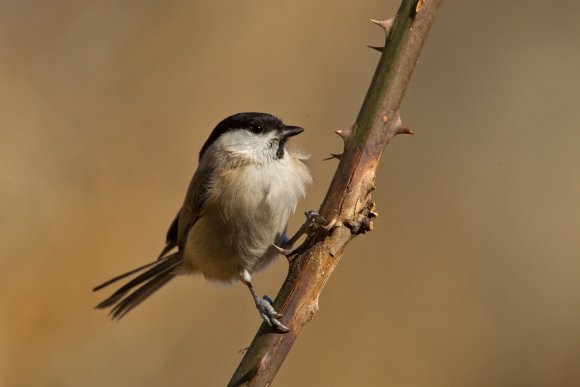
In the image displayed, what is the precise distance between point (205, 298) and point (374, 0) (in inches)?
97.6

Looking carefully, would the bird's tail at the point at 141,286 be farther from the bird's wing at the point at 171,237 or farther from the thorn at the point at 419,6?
the thorn at the point at 419,6

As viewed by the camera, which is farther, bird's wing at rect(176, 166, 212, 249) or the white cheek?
bird's wing at rect(176, 166, 212, 249)

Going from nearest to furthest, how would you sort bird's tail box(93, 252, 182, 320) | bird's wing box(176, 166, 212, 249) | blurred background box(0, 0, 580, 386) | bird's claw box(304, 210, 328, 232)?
bird's claw box(304, 210, 328, 232) → bird's wing box(176, 166, 212, 249) → bird's tail box(93, 252, 182, 320) → blurred background box(0, 0, 580, 386)

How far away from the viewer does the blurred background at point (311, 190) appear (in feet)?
14.0

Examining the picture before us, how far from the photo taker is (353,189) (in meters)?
2.01

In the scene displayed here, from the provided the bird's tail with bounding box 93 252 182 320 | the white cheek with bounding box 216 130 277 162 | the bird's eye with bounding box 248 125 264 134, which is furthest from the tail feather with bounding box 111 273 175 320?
the bird's eye with bounding box 248 125 264 134

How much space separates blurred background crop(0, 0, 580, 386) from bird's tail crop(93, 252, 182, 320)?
0.36 m

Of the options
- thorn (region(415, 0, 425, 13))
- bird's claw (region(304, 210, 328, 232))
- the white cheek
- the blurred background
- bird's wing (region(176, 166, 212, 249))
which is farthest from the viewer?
the blurred background

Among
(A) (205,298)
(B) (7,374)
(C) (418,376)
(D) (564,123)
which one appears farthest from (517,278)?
(B) (7,374)

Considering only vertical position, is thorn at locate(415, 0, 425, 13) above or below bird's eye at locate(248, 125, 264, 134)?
above

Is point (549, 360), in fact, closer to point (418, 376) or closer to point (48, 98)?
point (418, 376)

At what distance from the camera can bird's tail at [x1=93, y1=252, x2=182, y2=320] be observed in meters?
4.14

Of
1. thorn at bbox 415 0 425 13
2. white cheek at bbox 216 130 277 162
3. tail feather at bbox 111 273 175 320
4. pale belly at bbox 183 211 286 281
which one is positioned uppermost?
thorn at bbox 415 0 425 13

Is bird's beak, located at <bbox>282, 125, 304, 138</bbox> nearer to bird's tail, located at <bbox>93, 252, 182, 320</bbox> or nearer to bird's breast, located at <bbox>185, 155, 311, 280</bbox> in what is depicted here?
bird's breast, located at <bbox>185, 155, 311, 280</bbox>
